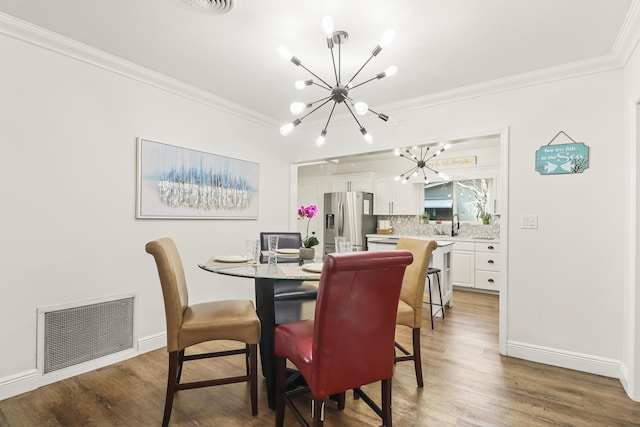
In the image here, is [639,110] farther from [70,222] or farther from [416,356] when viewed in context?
[70,222]

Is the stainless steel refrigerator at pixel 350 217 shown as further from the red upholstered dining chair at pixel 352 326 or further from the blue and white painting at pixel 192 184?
the red upholstered dining chair at pixel 352 326

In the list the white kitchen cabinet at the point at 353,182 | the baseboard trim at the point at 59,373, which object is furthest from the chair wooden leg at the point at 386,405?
the white kitchen cabinet at the point at 353,182

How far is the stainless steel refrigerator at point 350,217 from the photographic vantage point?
6.03 metres

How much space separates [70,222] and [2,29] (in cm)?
131

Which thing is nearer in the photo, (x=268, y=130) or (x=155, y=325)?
(x=155, y=325)

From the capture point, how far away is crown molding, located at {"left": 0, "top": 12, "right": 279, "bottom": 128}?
2.07 m

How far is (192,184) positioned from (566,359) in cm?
362

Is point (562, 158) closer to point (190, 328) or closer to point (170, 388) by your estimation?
point (190, 328)

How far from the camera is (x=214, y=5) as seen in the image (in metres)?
1.84

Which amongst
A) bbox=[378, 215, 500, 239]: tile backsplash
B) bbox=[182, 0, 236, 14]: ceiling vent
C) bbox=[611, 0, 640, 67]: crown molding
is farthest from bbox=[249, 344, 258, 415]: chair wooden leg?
bbox=[378, 215, 500, 239]: tile backsplash

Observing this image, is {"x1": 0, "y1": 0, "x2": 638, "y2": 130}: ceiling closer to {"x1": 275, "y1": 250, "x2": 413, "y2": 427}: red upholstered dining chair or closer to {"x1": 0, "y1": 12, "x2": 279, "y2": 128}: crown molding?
{"x1": 0, "y1": 12, "x2": 279, "y2": 128}: crown molding

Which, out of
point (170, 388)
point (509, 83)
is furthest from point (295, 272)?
point (509, 83)

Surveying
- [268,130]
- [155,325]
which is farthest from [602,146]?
[155,325]

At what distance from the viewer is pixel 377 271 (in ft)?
4.36
